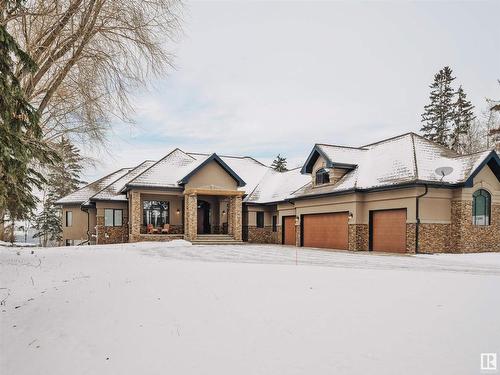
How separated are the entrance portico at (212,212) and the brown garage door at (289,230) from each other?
Answer: 11.2ft

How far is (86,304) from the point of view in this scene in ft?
22.1

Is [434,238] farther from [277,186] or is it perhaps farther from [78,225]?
[78,225]

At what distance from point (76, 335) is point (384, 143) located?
21.6m

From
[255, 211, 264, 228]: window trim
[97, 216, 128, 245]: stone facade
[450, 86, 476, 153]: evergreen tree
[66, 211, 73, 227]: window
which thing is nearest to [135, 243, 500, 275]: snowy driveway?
[97, 216, 128, 245]: stone facade

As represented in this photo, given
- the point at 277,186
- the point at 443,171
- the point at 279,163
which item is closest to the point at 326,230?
the point at 443,171

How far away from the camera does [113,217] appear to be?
2812 centimetres

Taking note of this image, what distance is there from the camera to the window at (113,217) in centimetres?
2789

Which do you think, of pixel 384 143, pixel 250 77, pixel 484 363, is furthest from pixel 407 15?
pixel 484 363

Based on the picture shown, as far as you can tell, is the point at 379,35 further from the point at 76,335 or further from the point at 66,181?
the point at 66,181

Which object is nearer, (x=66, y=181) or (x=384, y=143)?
(x=384, y=143)

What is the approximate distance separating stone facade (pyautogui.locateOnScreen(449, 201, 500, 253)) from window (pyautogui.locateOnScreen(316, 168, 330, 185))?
24.3 feet

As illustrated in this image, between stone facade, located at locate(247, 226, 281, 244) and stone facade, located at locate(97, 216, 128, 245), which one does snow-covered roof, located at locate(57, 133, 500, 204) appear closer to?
stone facade, located at locate(97, 216, 128, 245)

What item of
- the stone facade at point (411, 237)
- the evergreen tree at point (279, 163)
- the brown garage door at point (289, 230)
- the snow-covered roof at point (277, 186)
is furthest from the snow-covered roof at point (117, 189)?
the evergreen tree at point (279, 163)

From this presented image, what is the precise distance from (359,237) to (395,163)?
444 cm
